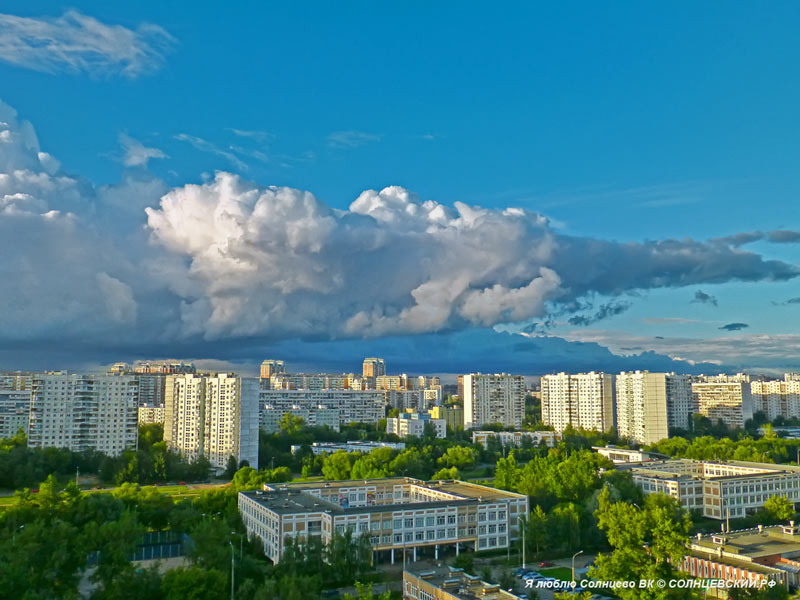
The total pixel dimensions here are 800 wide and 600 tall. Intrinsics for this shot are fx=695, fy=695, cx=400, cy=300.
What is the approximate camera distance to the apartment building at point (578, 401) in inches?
2331

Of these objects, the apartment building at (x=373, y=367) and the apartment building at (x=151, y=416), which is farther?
the apartment building at (x=373, y=367)

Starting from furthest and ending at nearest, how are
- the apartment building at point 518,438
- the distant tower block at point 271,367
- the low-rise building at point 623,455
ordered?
the distant tower block at point 271,367 → the apartment building at point 518,438 → the low-rise building at point 623,455

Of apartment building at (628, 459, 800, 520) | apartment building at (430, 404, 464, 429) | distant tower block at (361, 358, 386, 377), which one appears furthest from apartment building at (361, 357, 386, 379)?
apartment building at (628, 459, 800, 520)

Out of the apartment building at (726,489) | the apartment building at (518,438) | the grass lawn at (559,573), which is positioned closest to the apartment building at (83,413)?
the apartment building at (518,438)

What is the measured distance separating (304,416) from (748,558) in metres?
43.7

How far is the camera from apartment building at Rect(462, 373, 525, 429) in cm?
6350

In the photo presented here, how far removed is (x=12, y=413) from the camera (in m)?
44.7

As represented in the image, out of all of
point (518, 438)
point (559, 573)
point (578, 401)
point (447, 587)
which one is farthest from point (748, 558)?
point (578, 401)

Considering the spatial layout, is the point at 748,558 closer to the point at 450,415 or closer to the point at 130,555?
the point at 130,555

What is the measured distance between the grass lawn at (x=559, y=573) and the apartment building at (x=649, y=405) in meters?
36.3

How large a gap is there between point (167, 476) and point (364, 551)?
74.7 ft

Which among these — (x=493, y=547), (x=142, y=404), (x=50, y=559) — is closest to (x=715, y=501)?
(x=493, y=547)

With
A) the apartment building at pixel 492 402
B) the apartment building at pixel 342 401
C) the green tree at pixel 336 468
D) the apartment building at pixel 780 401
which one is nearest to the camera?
the green tree at pixel 336 468

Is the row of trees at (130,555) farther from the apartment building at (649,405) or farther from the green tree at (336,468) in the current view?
the apartment building at (649,405)
